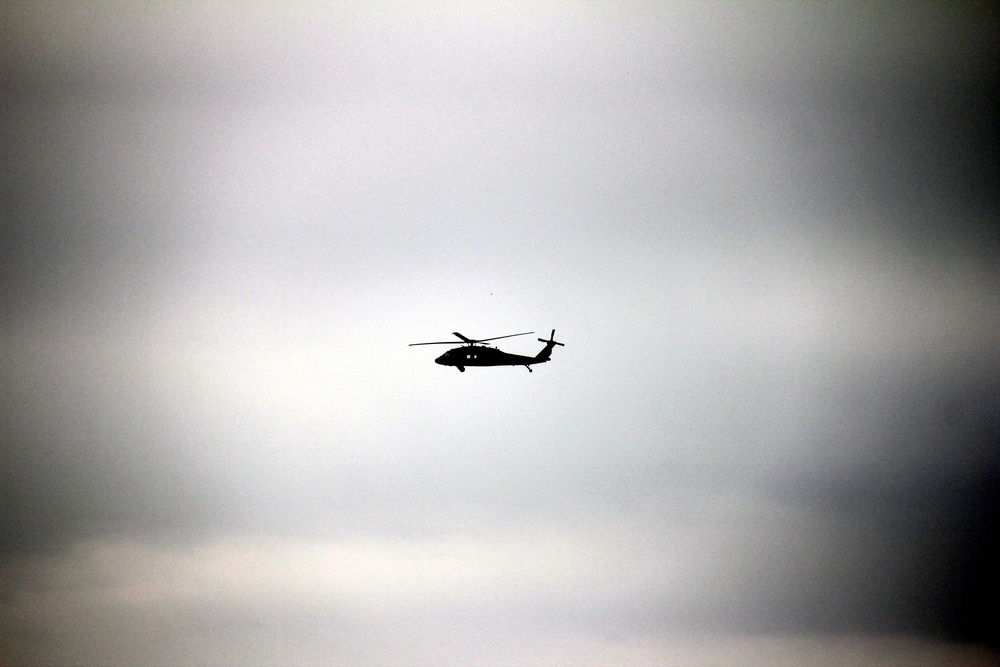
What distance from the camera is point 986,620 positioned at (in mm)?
65438

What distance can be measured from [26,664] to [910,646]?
43.5m

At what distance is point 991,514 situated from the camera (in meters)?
64.8

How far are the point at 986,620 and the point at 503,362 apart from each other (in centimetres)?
3270

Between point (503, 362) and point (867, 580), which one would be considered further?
point (867, 580)

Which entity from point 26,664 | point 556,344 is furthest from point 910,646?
point 26,664

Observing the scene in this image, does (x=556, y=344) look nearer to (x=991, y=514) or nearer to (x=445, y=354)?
(x=445, y=354)

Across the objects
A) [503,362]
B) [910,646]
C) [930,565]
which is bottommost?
[910,646]

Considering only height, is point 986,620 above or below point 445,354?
below

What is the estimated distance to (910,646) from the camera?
209 feet

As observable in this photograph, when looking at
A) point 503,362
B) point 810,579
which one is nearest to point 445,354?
point 503,362

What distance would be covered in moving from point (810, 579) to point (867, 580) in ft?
10.2

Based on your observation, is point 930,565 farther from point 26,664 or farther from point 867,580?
point 26,664

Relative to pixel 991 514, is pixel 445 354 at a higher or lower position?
higher

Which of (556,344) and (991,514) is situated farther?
(991,514)
